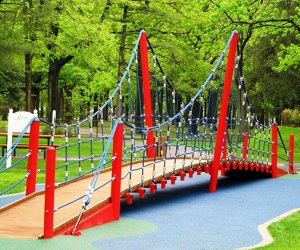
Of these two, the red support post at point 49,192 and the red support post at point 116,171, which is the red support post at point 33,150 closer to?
the red support post at point 116,171

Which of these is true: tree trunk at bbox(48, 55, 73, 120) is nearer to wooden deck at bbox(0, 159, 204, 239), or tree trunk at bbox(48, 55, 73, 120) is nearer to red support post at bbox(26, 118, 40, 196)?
wooden deck at bbox(0, 159, 204, 239)

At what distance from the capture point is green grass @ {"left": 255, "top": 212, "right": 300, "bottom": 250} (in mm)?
8703

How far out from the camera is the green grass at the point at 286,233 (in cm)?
870

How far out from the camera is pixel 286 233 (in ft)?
32.1

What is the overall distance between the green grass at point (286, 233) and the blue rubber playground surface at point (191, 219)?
0.30 meters

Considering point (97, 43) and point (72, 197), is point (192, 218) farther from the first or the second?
point (97, 43)

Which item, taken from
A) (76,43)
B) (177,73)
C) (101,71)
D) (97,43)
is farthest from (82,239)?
(101,71)

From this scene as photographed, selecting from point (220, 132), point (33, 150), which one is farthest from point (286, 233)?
point (220, 132)

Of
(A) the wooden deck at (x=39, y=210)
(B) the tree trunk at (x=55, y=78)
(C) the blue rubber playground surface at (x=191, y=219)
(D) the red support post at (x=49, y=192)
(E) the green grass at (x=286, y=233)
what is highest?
(B) the tree trunk at (x=55, y=78)

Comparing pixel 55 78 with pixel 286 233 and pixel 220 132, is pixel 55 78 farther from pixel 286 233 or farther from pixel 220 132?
pixel 286 233

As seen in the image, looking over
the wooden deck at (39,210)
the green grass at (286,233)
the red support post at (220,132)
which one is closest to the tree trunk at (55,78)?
the red support post at (220,132)

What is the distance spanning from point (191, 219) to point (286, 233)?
7.21ft

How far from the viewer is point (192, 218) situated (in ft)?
38.2

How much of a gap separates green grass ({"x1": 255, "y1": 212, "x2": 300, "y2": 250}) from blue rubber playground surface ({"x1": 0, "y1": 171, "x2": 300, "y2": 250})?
30 centimetres
